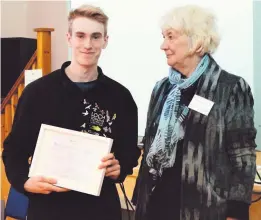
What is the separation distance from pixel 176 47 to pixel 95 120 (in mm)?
446

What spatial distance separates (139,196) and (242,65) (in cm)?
94

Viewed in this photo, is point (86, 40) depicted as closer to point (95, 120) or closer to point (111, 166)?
point (95, 120)

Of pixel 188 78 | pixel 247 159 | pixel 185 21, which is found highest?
pixel 185 21

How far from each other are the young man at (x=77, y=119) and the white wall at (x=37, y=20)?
3.45 m

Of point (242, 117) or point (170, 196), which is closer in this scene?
point (242, 117)

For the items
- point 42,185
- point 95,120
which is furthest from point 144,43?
point 42,185

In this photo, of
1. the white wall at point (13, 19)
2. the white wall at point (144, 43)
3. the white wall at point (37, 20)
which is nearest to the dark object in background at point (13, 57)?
the white wall at point (37, 20)

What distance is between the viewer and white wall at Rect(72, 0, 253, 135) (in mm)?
2201

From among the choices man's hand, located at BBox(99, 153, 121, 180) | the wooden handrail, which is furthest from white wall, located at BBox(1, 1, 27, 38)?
man's hand, located at BBox(99, 153, 121, 180)

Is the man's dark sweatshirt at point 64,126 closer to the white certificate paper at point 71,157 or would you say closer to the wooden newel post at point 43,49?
the white certificate paper at point 71,157

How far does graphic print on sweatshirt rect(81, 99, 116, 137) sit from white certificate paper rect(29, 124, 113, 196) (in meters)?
0.07

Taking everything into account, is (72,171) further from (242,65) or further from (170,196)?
(242,65)

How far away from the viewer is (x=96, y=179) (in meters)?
1.34

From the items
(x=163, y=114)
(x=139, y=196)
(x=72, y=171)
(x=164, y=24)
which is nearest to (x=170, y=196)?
(x=139, y=196)
